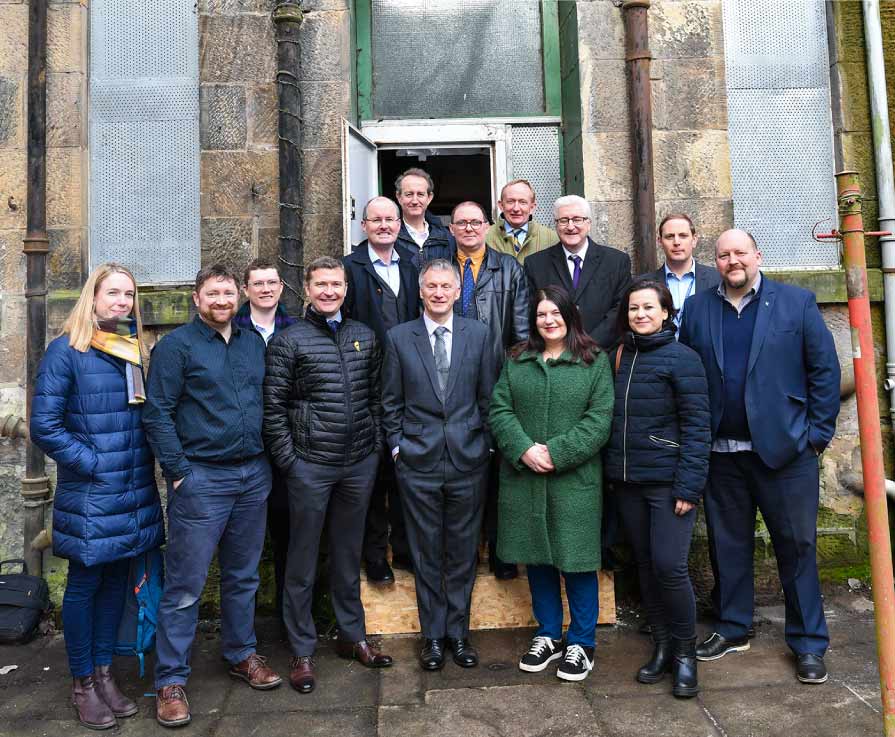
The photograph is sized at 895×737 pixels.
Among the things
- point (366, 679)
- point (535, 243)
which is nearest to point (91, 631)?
point (366, 679)

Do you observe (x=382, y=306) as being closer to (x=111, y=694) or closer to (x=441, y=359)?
(x=441, y=359)

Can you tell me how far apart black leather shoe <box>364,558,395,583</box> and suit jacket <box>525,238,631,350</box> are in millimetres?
1744

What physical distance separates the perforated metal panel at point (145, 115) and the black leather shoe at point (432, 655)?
3.19 meters

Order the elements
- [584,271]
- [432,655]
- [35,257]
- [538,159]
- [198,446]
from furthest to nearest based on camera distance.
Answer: [538,159]
[35,257]
[584,271]
[432,655]
[198,446]

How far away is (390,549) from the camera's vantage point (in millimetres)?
4539

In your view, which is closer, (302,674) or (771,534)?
(302,674)

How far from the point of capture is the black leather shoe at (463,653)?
12.9 ft

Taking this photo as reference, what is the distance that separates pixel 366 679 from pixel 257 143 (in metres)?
3.59

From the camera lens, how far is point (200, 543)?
3633 mm

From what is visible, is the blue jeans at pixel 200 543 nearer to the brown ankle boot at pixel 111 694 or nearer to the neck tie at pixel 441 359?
the brown ankle boot at pixel 111 694

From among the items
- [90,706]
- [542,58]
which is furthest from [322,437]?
[542,58]

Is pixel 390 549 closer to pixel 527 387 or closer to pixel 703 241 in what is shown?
pixel 527 387

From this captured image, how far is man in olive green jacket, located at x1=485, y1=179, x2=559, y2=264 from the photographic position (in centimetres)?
469

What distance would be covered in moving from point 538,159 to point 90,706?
15.0 feet
